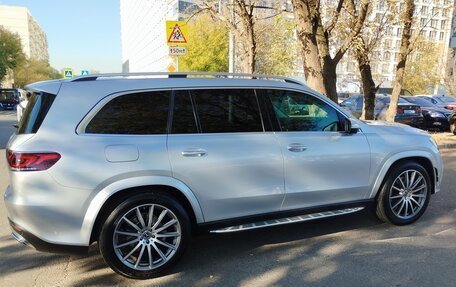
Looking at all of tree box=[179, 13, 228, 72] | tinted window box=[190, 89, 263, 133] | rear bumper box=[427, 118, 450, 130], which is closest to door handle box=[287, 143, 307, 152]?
tinted window box=[190, 89, 263, 133]

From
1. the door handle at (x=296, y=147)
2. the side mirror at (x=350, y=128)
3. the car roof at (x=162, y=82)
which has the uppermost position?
the car roof at (x=162, y=82)

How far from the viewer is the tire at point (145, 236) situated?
333cm

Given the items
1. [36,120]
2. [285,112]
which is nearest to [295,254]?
[285,112]

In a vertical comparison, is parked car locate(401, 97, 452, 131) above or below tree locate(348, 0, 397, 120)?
below

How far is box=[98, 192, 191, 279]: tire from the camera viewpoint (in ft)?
10.9

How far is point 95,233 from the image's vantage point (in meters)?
3.37

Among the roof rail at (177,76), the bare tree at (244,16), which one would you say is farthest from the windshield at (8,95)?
the roof rail at (177,76)

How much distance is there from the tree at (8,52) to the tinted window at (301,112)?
47875 mm

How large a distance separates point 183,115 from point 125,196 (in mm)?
905

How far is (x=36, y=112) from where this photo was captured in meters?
3.32

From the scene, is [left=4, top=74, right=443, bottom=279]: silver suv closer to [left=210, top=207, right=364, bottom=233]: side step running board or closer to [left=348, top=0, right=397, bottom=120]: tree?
[left=210, top=207, right=364, bottom=233]: side step running board

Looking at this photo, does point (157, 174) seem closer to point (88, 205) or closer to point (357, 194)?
point (88, 205)

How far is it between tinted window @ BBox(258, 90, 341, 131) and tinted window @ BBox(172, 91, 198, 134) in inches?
31.6

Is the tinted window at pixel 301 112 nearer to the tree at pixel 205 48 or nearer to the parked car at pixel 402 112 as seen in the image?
the parked car at pixel 402 112
